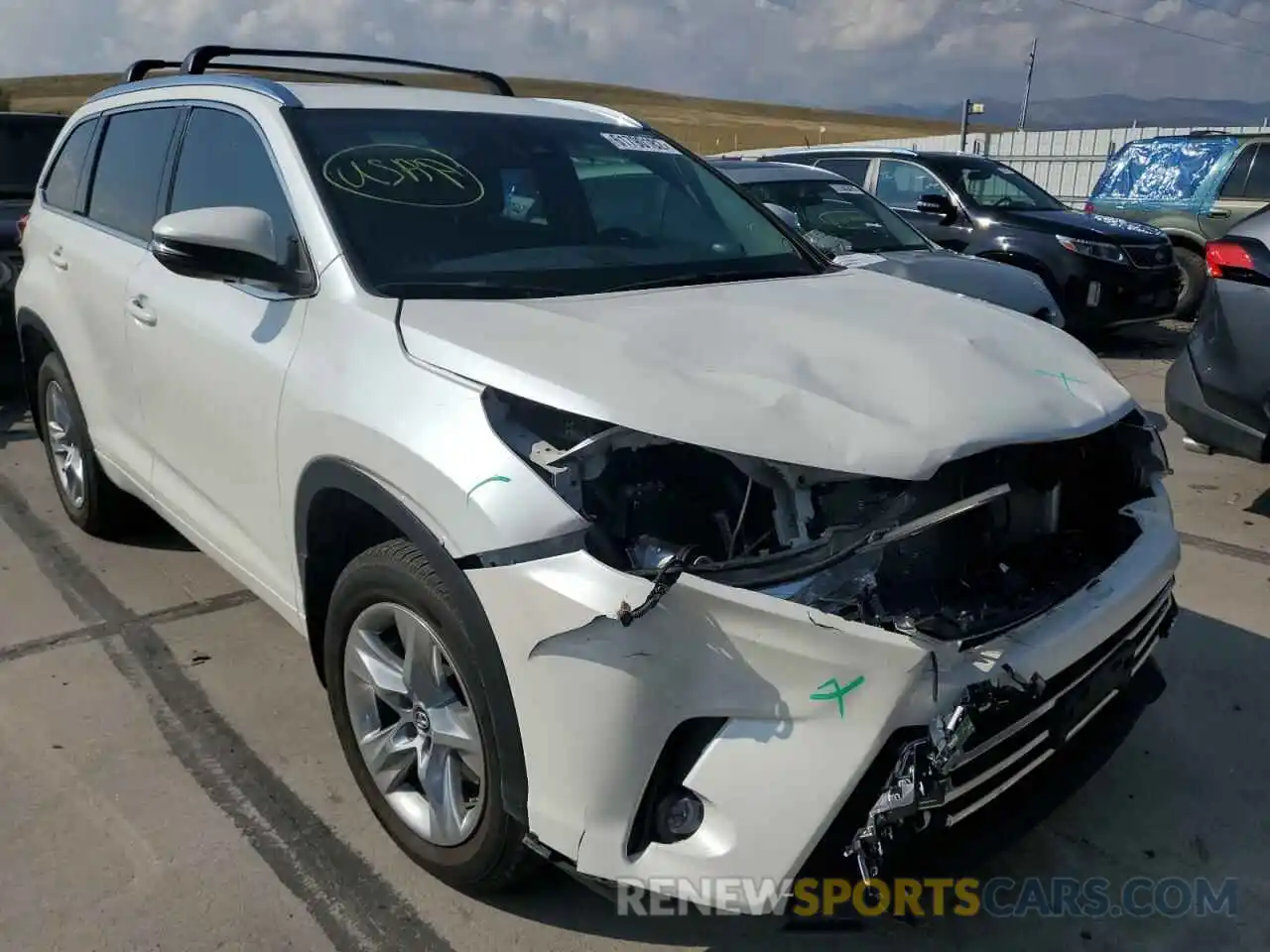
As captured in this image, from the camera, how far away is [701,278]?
3.00m

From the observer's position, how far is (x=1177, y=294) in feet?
31.5

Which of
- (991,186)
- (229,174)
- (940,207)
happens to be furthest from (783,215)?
(991,186)

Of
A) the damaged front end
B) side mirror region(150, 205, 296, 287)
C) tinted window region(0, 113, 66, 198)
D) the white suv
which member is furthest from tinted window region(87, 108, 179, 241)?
tinted window region(0, 113, 66, 198)

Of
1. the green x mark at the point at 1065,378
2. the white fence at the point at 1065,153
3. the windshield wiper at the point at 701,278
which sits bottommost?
the white fence at the point at 1065,153

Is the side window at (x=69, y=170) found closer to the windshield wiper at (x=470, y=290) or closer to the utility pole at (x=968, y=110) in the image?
the windshield wiper at (x=470, y=290)

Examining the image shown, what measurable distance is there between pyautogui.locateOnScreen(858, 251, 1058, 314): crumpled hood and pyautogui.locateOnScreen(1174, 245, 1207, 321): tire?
4.34 m

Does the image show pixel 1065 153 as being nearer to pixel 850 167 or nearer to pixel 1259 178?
pixel 1259 178

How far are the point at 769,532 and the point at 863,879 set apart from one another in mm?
656

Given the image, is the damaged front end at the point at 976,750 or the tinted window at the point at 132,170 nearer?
the damaged front end at the point at 976,750

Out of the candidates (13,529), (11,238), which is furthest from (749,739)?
(11,238)

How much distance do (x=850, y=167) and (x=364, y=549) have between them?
898 cm

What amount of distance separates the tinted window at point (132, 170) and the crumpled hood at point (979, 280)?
4.13 meters

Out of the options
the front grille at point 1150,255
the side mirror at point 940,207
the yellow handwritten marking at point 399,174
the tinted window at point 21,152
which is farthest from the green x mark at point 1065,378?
the tinted window at point 21,152

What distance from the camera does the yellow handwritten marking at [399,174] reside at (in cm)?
283
